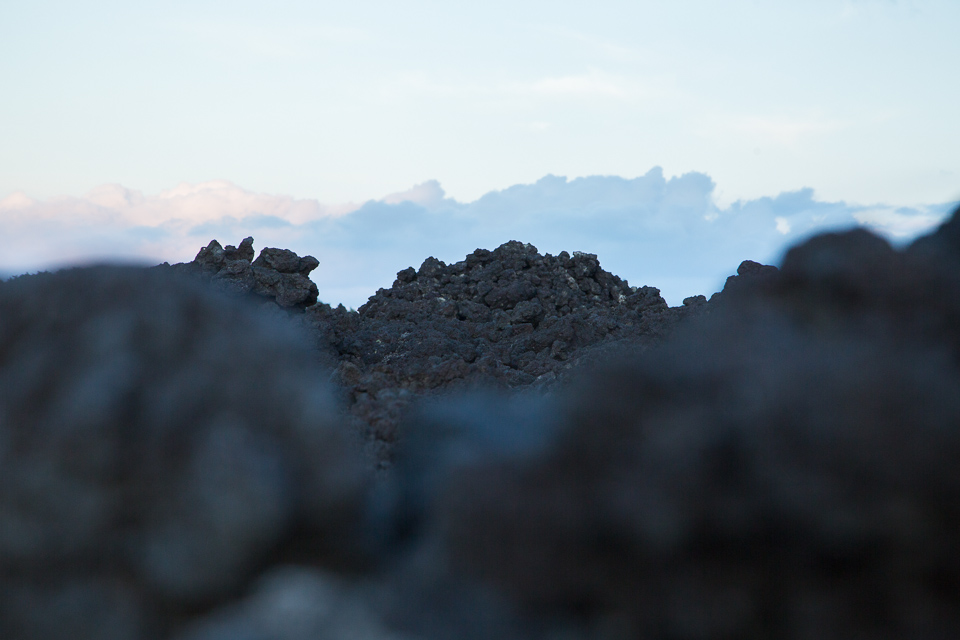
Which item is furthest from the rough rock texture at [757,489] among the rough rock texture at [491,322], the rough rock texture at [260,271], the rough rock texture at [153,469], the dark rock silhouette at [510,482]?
the rough rock texture at [260,271]

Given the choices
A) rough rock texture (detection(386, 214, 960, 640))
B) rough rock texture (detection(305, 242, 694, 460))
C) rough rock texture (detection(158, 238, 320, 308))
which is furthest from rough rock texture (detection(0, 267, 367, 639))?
rough rock texture (detection(158, 238, 320, 308))

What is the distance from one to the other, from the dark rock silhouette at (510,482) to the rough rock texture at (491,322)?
4.51 feet

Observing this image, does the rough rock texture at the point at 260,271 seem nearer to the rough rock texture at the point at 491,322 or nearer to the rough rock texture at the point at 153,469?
the rough rock texture at the point at 491,322

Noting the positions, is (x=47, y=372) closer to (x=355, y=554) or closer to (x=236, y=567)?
(x=236, y=567)

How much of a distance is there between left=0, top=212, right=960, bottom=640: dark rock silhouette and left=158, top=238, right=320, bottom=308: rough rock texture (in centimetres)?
782

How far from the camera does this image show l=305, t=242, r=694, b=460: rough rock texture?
258 inches

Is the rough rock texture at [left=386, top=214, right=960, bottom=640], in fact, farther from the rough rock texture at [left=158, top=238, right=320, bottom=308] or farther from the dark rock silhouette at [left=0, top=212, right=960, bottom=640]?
the rough rock texture at [left=158, top=238, right=320, bottom=308]

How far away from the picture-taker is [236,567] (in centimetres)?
191

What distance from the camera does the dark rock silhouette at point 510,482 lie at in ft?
5.14

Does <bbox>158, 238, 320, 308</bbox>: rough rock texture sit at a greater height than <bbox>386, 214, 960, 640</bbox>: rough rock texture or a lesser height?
greater

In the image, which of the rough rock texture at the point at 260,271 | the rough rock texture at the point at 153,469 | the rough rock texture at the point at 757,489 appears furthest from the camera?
the rough rock texture at the point at 260,271

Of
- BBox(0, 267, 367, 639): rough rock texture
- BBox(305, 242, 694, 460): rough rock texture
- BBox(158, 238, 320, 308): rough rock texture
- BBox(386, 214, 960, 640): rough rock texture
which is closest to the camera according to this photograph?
BBox(386, 214, 960, 640): rough rock texture

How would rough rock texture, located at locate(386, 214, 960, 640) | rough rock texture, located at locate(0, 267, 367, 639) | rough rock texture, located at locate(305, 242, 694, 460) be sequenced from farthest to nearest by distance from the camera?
rough rock texture, located at locate(305, 242, 694, 460) → rough rock texture, located at locate(0, 267, 367, 639) → rough rock texture, located at locate(386, 214, 960, 640)

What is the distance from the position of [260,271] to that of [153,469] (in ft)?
29.4
